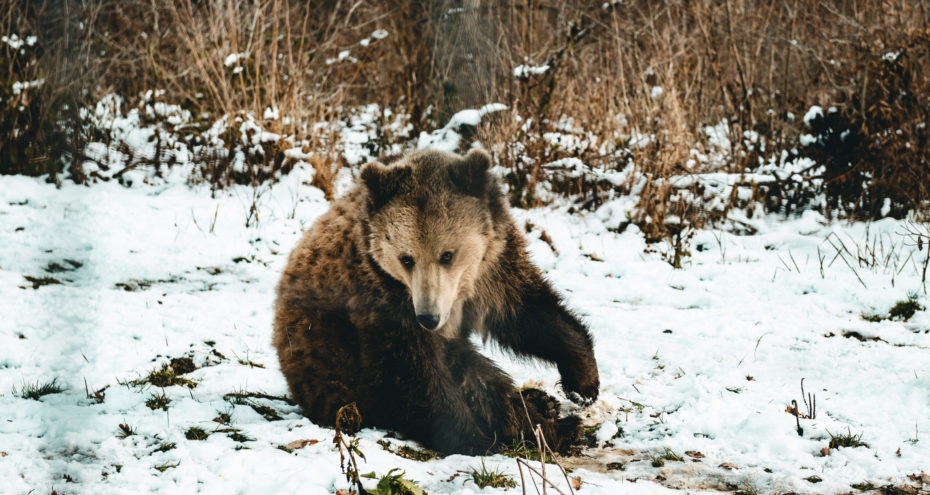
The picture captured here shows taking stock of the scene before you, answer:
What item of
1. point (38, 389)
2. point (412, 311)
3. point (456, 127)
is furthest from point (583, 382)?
point (456, 127)

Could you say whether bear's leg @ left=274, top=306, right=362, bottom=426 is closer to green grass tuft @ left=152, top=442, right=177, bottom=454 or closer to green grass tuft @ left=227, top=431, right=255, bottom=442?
green grass tuft @ left=227, top=431, right=255, bottom=442

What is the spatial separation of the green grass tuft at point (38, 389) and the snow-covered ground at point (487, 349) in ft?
0.16

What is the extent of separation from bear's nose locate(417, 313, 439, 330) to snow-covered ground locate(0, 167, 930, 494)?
1.86ft

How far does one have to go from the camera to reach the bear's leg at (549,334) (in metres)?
3.71

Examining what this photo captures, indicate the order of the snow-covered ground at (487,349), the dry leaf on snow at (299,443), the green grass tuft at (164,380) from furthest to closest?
the green grass tuft at (164,380), the dry leaf on snow at (299,443), the snow-covered ground at (487,349)

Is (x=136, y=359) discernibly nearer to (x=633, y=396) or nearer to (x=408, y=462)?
(x=408, y=462)

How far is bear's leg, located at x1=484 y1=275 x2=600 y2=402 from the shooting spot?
12.2 ft

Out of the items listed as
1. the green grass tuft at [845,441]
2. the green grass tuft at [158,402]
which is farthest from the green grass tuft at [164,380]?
the green grass tuft at [845,441]

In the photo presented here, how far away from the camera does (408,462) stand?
2818 millimetres

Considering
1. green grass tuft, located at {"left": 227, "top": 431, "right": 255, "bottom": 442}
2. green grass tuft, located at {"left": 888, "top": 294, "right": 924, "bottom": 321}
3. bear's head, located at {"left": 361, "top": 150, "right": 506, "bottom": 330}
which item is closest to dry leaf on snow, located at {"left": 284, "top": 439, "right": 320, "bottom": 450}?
green grass tuft, located at {"left": 227, "top": 431, "right": 255, "bottom": 442}

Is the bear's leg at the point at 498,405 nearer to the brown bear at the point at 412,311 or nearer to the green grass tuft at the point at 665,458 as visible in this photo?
the brown bear at the point at 412,311

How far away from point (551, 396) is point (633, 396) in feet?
1.51

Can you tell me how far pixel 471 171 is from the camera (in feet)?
11.6

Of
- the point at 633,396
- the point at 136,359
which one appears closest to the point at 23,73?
the point at 136,359
